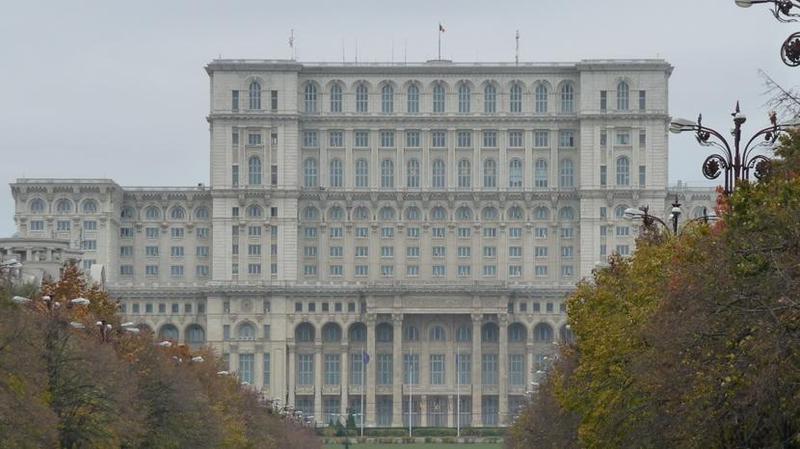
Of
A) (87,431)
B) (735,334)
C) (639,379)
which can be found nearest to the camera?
(735,334)

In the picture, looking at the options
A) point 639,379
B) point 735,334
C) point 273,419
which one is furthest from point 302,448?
point 735,334

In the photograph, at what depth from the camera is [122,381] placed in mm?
82250

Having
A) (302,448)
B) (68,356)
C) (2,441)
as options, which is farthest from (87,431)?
(302,448)

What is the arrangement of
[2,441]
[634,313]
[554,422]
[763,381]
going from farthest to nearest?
[554,422], [634,313], [2,441], [763,381]

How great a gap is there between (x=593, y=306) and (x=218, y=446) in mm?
27891

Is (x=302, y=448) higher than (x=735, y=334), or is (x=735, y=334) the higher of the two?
(x=735, y=334)

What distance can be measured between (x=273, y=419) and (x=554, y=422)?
159 feet

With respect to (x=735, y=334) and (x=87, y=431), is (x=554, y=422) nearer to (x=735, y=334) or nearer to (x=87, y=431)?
(x=87, y=431)

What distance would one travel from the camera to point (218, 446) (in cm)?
10362

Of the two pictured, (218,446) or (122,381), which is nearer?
(122,381)

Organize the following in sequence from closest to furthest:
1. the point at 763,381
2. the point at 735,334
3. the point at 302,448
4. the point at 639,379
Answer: the point at 763,381
the point at 735,334
the point at 639,379
the point at 302,448

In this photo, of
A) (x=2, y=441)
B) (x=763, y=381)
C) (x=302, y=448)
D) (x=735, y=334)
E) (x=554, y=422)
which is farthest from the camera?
(x=302, y=448)

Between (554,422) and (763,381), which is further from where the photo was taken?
(554,422)

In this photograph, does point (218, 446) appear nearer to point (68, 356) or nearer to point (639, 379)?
point (68, 356)
